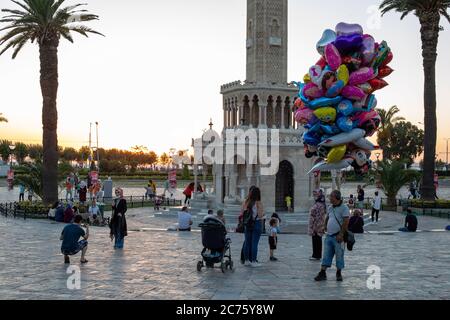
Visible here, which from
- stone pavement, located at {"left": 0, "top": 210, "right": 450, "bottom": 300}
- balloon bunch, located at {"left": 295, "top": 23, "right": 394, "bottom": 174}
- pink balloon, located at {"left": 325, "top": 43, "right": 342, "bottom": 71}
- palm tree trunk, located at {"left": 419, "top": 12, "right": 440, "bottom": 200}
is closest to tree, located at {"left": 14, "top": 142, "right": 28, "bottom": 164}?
palm tree trunk, located at {"left": 419, "top": 12, "right": 440, "bottom": 200}

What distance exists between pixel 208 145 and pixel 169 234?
1394 cm

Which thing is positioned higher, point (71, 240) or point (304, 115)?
point (304, 115)

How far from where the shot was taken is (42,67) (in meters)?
29.9

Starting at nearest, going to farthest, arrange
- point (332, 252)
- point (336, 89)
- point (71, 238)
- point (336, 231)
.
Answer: point (336, 231) → point (332, 252) → point (71, 238) → point (336, 89)

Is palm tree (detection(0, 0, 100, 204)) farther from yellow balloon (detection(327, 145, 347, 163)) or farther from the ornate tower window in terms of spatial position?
yellow balloon (detection(327, 145, 347, 163))

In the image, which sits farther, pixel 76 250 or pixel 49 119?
pixel 49 119

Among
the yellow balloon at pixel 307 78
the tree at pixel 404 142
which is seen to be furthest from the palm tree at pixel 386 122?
the yellow balloon at pixel 307 78

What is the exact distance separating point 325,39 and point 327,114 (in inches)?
86.3

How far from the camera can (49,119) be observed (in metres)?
29.7

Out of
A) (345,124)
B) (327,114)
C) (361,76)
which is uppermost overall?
(361,76)

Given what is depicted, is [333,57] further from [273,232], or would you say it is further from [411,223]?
[411,223]

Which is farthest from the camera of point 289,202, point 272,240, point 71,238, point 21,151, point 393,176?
point 21,151

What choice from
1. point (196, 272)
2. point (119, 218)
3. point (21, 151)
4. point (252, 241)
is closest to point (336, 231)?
point (252, 241)
